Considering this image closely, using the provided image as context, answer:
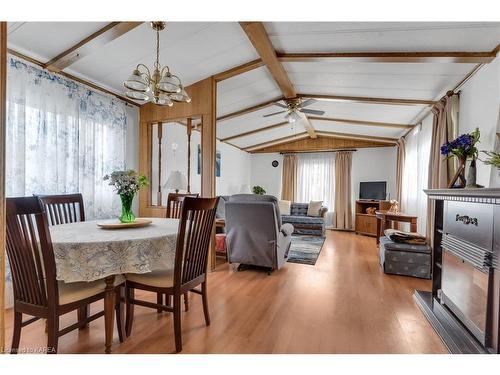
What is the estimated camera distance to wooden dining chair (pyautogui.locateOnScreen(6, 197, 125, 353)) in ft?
4.22

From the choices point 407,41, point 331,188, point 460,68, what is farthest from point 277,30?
point 331,188

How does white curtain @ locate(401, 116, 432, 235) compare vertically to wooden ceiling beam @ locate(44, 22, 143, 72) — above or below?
below

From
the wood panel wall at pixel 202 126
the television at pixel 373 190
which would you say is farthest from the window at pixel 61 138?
the television at pixel 373 190

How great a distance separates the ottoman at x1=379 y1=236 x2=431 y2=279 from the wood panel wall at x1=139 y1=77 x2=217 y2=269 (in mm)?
2326


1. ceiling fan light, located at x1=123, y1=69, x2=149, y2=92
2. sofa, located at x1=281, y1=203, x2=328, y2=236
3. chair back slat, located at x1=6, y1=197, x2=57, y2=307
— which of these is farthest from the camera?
sofa, located at x1=281, y1=203, x2=328, y2=236

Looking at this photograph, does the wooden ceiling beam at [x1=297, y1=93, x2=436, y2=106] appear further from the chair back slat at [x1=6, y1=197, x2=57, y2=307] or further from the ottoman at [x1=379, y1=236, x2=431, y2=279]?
the chair back slat at [x1=6, y1=197, x2=57, y2=307]

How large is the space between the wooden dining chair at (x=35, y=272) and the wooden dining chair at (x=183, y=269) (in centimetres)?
37

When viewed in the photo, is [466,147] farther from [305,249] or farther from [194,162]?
[194,162]

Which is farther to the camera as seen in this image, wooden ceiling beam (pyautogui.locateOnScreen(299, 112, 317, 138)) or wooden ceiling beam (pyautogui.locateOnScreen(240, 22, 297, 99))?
wooden ceiling beam (pyautogui.locateOnScreen(299, 112, 317, 138))

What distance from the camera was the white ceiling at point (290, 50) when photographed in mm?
2125

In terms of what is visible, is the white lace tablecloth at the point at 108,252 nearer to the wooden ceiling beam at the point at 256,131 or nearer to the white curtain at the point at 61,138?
the white curtain at the point at 61,138

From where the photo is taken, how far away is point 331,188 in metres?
7.24

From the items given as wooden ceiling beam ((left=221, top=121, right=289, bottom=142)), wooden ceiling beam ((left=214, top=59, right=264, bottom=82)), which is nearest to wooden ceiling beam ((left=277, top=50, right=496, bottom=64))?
wooden ceiling beam ((left=214, top=59, right=264, bottom=82))
